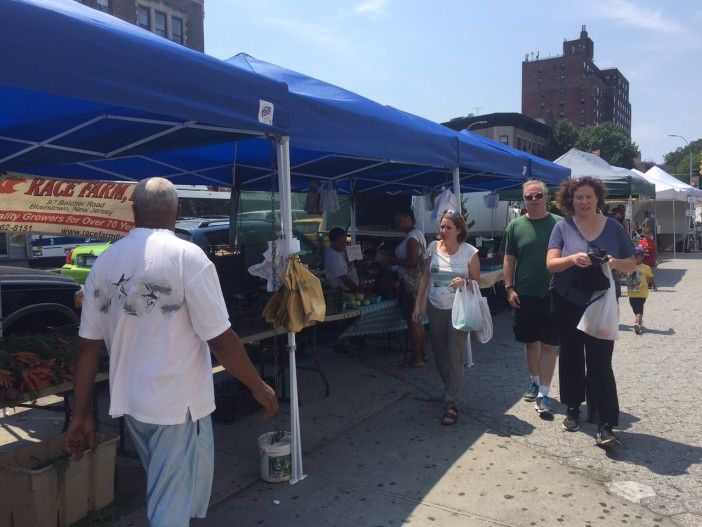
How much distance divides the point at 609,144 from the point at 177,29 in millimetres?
59220

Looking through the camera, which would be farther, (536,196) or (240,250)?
(240,250)

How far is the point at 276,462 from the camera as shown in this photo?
371 centimetres

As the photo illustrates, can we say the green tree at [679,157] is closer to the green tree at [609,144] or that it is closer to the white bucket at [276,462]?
the green tree at [609,144]

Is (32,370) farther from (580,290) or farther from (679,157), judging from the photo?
(679,157)

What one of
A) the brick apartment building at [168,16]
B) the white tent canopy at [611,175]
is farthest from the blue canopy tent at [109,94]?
the brick apartment building at [168,16]

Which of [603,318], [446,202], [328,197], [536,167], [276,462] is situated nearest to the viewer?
[276,462]

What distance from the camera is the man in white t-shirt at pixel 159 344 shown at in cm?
219

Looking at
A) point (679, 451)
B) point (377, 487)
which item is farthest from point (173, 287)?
point (679, 451)

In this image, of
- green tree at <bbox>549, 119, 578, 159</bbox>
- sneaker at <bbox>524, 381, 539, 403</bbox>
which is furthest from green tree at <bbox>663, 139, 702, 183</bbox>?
sneaker at <bbox>524, 381, 539, 403</bbox>

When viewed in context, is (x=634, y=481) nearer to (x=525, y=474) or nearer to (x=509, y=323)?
(x=525, y=474)

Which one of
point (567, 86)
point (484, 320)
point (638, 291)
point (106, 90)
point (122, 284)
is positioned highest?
point (567, 86)

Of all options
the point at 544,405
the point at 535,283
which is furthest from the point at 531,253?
the point at 544,405

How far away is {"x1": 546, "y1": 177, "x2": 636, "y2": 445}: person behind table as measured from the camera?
4.09 m

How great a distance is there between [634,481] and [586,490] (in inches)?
14.3
